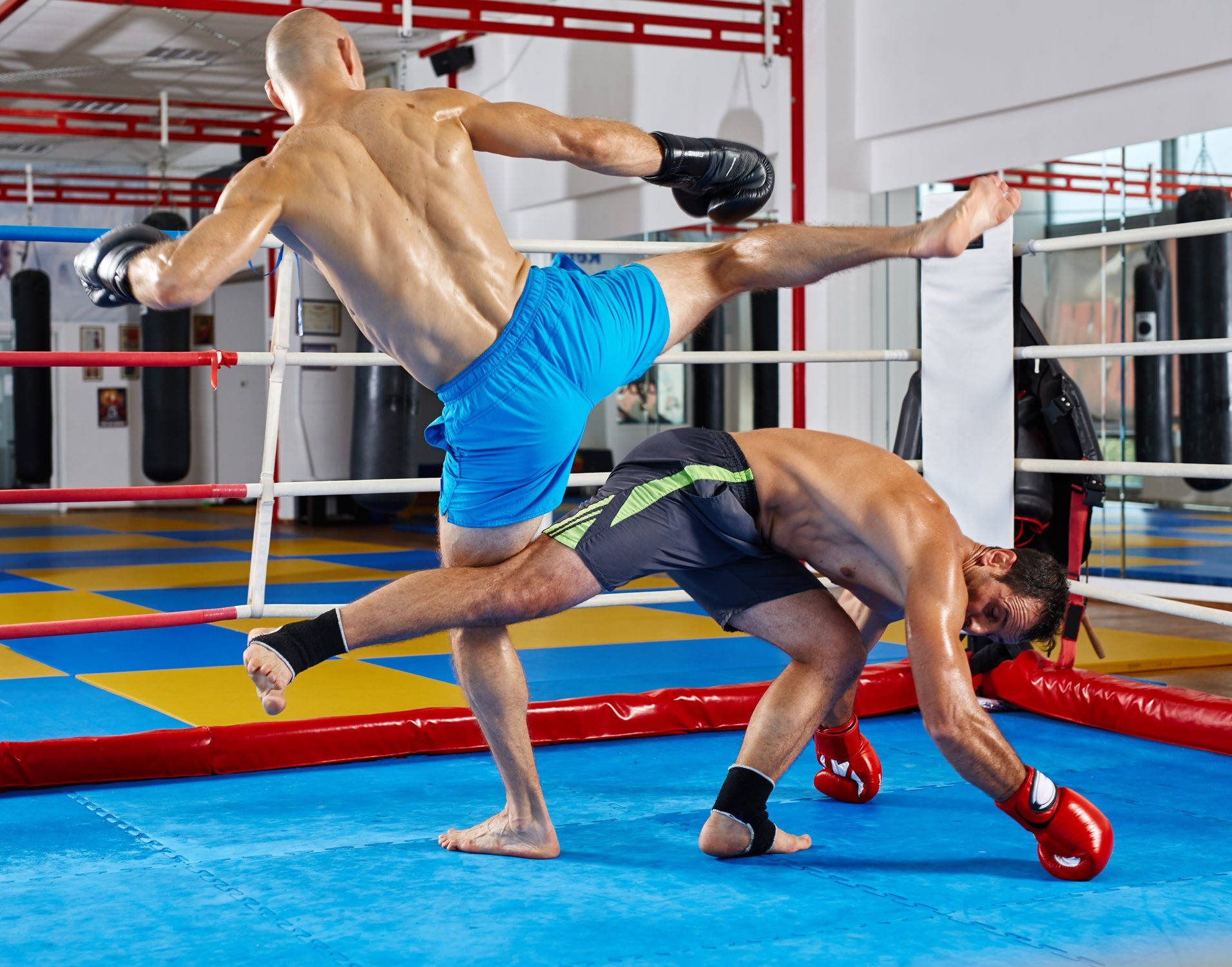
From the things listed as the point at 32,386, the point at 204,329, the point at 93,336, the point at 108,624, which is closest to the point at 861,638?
the point at 108,624

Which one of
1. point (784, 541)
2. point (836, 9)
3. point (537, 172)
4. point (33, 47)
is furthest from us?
point (33, 47)

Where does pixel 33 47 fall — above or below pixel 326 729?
above

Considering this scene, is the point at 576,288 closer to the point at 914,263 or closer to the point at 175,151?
the point at 914,263

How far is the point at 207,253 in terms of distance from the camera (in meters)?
2.05

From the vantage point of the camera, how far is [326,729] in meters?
3.20

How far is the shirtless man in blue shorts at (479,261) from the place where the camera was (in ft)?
7.36

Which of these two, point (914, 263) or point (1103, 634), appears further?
point (914, 263)

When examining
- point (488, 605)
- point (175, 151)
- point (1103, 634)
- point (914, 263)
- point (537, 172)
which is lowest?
point (1103, 634)

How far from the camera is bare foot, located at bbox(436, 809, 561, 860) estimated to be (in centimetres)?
248

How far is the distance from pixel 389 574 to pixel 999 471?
4.73 meters

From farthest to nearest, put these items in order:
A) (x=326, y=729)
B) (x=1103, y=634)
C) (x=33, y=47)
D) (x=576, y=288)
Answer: (x=33, y=47) → (x=1103, y=634) → (x=326, y=729) → (x=576, y=288)

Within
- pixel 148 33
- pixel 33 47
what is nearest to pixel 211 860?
pixel 148 33

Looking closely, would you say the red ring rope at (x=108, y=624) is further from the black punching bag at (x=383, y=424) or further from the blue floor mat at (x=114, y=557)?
the black punching bag at (x=383, y=424)

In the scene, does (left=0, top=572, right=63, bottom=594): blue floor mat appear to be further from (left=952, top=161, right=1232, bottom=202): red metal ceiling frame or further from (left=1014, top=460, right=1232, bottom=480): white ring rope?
(left=1014, top=460, right=1232, bottom=480): white ring rope
